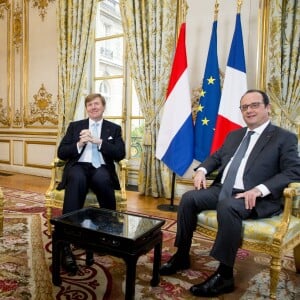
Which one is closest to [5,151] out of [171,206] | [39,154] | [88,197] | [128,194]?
[39,154]

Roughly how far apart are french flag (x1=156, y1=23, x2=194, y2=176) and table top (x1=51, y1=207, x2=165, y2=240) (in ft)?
5.15

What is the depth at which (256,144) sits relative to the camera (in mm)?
1803

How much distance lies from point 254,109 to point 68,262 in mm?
1407

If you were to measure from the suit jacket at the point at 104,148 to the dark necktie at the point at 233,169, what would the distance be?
0.87 meters

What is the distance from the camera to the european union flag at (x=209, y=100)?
3098 millimetres

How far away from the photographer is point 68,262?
178 centimetres

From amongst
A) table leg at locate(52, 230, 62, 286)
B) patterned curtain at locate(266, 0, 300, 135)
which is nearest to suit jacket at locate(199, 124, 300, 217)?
table leg at locate(52, 230, 62, 286)

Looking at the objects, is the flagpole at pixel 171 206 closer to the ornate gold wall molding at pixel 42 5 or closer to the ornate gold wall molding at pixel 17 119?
the ornate gold wall molding at pixel 17 119

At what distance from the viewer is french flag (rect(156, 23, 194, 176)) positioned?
3.15 meters

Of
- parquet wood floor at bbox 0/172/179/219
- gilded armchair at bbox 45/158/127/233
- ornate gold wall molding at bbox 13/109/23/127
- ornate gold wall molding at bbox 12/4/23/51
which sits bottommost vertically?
parquet wood floor at bbox 0/172/179/219

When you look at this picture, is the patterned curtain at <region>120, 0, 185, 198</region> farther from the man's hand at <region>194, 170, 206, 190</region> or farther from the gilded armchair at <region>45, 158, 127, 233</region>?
the man's hand at <region>194, 170, 206, 190</region>

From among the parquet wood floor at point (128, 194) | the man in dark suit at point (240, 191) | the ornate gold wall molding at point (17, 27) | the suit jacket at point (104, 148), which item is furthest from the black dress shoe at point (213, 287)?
the ornate gold wall molding at point (17, 27)

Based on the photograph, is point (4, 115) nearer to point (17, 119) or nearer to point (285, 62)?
point (17, 119)

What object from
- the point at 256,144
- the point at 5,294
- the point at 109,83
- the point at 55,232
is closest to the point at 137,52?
the point at 109,83
